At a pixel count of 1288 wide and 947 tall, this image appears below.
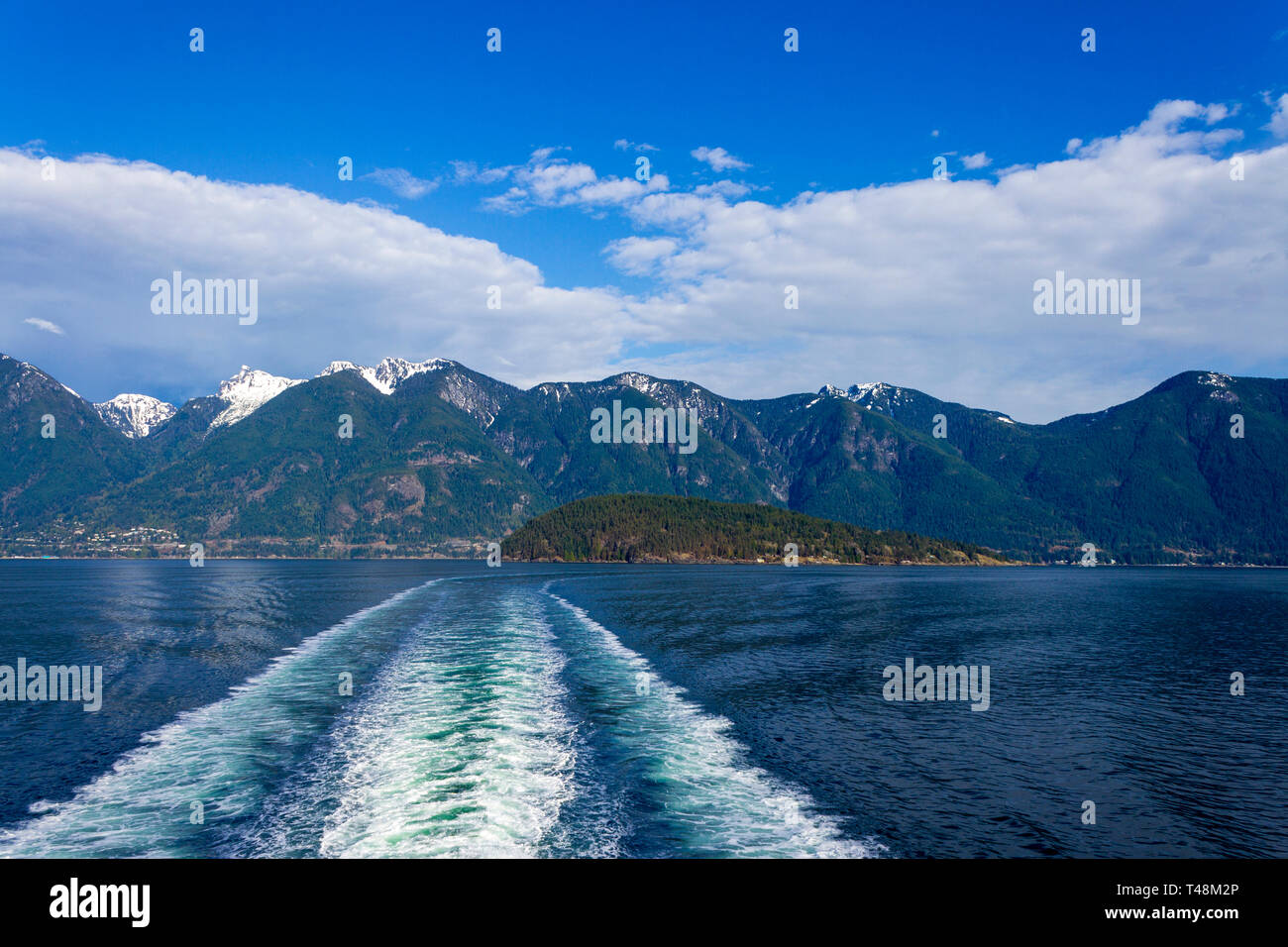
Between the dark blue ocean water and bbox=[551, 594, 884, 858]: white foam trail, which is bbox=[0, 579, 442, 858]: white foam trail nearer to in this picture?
the dark blue ocean water

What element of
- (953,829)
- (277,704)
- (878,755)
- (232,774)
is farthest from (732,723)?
(277,704)

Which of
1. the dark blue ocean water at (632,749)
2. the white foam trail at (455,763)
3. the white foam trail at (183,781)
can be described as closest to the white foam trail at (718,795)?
the dark blue ocean water at (632,749)

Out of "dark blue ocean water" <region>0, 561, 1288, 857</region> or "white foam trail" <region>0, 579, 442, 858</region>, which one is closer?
"white foam trail" <region>0, 579, 442, 858</region>

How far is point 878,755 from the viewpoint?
99.5 ft

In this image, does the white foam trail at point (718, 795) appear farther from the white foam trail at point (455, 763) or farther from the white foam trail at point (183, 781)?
the white foam trail at point (183, 781)

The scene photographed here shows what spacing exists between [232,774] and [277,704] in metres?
12.6

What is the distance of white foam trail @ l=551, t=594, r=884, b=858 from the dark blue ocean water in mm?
123

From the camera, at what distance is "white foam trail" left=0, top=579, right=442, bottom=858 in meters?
21.2

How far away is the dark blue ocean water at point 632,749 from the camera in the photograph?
71.7 ft

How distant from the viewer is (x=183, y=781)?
26375mm

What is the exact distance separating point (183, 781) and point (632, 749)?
17.7 meters

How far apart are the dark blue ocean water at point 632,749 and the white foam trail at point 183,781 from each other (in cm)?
14

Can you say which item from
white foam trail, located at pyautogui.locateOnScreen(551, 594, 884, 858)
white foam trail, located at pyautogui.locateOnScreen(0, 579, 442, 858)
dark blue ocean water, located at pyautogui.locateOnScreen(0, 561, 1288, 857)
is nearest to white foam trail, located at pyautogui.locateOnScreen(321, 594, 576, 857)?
dark blue ocean water, located at pyautogui.locateOnScreen(0, 561, 1288, 857)
